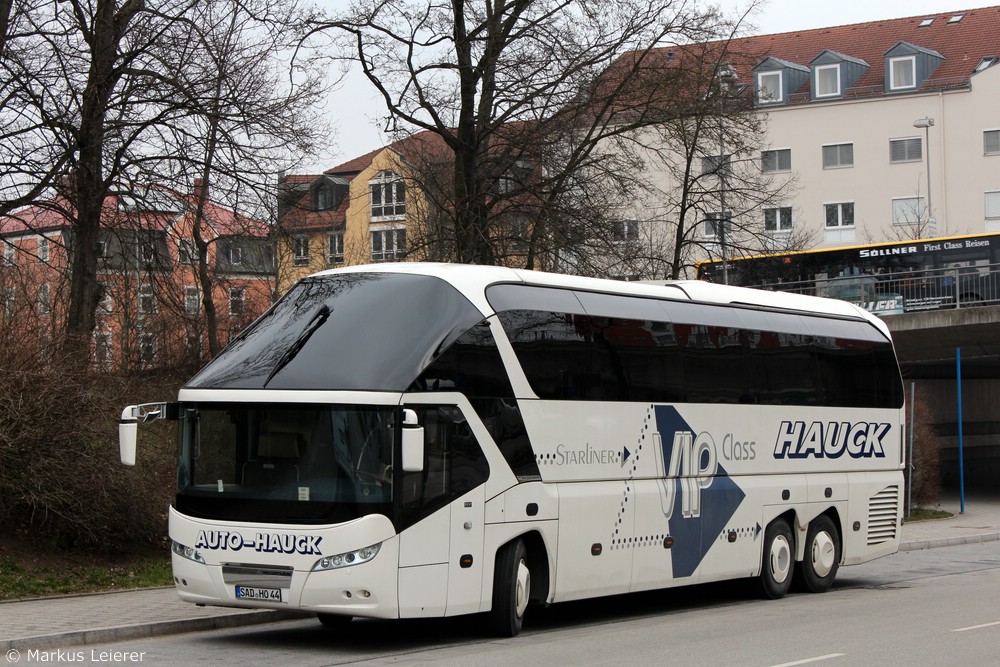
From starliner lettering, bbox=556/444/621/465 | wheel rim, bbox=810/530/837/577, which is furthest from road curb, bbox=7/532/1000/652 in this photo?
wheel rim, bbox=810/530/837/577

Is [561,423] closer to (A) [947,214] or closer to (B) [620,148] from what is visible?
(B) [620,148]

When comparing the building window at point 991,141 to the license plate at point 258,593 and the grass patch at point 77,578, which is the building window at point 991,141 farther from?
the license plate at point 258,593

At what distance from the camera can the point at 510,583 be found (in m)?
12.3

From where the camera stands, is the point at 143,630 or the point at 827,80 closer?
the point at 143,630

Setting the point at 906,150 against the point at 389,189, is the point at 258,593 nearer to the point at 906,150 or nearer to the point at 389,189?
the point at 389,189

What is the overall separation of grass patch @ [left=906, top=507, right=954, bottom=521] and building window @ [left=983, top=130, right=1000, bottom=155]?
134 ft

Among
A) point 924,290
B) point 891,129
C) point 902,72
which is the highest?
point 902,72

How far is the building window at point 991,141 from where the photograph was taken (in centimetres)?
6838

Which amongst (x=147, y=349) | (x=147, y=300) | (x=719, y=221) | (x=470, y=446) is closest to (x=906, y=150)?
(x=719, y=221)

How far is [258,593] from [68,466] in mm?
5515

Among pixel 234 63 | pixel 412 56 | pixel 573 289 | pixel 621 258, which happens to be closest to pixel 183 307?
pixel 234 63

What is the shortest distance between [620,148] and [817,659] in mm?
17464

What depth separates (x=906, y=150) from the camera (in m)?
71.1

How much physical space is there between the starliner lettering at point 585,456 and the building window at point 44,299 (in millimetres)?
10806
